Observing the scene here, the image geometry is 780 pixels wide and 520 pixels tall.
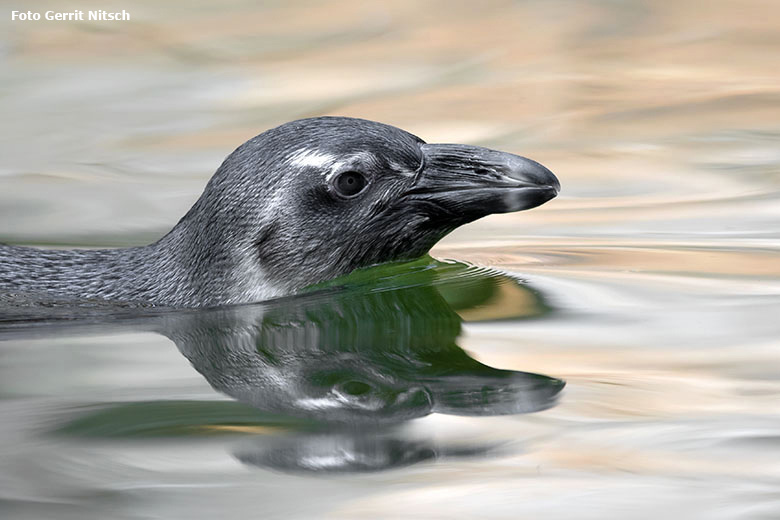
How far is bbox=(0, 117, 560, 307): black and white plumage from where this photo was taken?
595cm

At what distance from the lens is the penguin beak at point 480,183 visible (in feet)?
20.0

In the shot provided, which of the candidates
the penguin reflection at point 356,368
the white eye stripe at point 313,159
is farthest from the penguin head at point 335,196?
the penguin reflection at point 356,368

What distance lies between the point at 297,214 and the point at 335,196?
0.65ft

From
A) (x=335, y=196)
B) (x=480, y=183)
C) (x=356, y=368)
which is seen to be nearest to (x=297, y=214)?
(x=335, y=196)

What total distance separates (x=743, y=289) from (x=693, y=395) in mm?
1826

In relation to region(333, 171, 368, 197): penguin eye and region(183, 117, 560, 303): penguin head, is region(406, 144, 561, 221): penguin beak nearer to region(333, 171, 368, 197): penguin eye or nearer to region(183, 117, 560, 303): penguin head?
region(183, 117, 560, 303): penguin head

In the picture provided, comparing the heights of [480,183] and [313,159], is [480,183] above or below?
below

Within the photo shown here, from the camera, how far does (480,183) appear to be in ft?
20.1

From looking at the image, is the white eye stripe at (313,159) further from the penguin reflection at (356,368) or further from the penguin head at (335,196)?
the penguin reflection at (356,368)

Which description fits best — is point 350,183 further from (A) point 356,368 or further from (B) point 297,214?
(A) point 356,368

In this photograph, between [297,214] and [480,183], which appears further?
[480,183]

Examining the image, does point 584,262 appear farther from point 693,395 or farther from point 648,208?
point 693,395

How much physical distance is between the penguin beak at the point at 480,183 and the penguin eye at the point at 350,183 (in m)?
0.23

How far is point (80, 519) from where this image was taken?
357 centimetres
